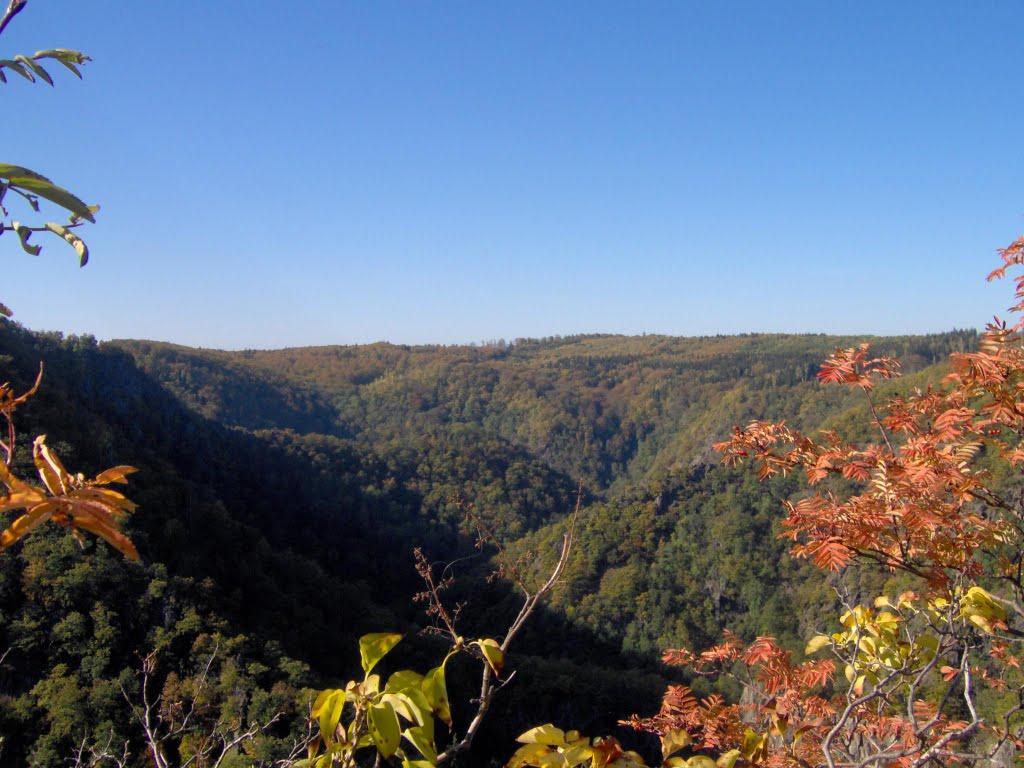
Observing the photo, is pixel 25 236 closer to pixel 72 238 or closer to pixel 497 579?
pixel 72 238

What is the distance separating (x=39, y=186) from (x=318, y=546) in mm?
46525

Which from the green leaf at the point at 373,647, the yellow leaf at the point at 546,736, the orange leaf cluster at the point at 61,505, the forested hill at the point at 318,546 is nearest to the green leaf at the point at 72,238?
the orange leaf cluster at the point at 61,505

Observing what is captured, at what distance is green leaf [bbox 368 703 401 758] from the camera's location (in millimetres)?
1073

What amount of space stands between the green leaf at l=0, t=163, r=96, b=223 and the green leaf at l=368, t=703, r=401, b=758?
42.6 inches

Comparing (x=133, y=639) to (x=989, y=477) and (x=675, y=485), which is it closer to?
(x=989, y=477)

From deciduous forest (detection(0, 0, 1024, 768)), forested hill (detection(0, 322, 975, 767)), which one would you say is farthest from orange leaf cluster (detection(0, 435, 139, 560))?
forested hill (detection(0, 322, 975, 767))

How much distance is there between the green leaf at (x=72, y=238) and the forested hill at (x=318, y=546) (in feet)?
5.55

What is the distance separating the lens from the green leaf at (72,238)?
4.12ft

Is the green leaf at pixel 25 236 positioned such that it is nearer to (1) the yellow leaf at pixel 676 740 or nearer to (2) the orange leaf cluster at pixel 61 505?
(2) the orange leaf cluster at pixel 61 505

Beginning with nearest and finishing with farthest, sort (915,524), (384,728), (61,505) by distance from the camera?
(61,505), (384,728), (915,524)

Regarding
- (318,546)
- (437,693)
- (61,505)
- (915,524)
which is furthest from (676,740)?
(318,546)

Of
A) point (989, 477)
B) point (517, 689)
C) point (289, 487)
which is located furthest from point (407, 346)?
point (989, 477)

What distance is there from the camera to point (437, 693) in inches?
49.3

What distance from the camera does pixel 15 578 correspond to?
16.7 meters
